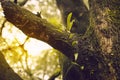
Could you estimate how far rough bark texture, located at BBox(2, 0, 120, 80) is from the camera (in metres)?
2.49

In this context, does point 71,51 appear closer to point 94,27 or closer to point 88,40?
point 88,40

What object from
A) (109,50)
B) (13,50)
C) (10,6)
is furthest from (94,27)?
(13,50)

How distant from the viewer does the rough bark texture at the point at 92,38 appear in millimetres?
2494

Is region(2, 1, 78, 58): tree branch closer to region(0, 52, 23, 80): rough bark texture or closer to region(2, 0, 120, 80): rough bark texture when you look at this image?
region(2, 0, 120, 80): rough bark texture

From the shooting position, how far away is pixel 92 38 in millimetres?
2822

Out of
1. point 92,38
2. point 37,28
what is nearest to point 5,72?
point 37,28

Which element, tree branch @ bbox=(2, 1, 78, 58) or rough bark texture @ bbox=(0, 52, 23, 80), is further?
rough bark texture @ bbox=(0, 52, 23, 80)

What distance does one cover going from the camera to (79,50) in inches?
113

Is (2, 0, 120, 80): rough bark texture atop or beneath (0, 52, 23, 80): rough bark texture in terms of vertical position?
atop

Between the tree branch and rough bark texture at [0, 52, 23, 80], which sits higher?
the tree branch

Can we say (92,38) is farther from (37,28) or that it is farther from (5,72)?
(5,72)

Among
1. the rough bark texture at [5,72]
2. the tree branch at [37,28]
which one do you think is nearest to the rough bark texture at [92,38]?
the tree branch at [37,28]

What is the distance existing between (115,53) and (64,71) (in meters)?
1.11

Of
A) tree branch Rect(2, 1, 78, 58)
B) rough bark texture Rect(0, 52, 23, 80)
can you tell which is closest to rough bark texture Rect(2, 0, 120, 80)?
tree branch Rect(2, 1, 78, 58)
